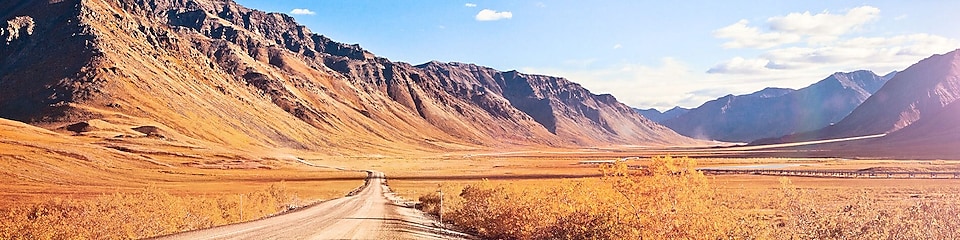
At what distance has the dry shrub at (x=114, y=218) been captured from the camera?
81.6ft

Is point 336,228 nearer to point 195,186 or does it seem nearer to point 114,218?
point 114,218

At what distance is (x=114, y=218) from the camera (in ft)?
93.1

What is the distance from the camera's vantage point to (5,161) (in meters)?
78.8

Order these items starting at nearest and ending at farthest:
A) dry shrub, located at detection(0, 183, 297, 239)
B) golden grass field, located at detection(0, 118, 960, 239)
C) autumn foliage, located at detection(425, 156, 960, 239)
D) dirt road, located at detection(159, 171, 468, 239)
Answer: autumn foliage, located at detection(425, 156, 960, 239)
dry shrub, located at detection(0, 183, 297, 239)
golden grass field, located at detection(0, 118, 960, 239)
dirt road, located at detection(159, 171, 468, 239)

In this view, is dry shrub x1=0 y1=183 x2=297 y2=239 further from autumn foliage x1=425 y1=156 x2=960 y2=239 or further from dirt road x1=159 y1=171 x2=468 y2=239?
autumn foliage x1=425 y1=156 x2=960 y2=239

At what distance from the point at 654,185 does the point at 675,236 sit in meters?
1.39

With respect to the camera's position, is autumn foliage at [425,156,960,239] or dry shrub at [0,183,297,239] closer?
autumn foliage at [425,156,960,239]

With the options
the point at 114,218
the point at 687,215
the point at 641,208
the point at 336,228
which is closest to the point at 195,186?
the point at 336,228

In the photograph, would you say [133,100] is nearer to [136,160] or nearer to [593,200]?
[136,160]

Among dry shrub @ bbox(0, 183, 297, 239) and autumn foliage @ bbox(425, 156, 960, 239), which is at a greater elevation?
autumn foliage @ bbox(425, 156, 960, 239)

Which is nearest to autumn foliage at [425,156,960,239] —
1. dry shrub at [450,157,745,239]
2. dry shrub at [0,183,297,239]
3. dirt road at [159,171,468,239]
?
dry shrub at [450,157,745,239]

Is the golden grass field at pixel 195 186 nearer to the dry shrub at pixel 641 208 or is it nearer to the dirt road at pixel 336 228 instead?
the dry shrub at pixel 641 208

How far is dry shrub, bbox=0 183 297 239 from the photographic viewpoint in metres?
24.9

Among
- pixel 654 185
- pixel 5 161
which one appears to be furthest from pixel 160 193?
pixel 5 161
